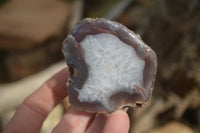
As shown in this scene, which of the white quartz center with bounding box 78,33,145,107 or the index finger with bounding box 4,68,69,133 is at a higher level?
the white quartz center with bounding box 78,33,145,107

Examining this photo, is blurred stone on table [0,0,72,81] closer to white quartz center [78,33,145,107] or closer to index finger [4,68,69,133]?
index finger [4,68,69,133]

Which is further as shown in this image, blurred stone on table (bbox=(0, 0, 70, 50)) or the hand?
blurred stone on table (bbox=(0, 0, 70, 50))

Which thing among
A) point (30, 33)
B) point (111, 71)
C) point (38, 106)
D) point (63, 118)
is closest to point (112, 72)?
point (111, 71)

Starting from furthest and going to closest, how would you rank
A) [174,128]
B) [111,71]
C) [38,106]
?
[174,128]
[38,106]
[111,71]

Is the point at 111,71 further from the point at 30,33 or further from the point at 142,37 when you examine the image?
the point at 30,33

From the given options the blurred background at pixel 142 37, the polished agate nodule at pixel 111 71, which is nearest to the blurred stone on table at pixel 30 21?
the blurred background at pixel 142 37

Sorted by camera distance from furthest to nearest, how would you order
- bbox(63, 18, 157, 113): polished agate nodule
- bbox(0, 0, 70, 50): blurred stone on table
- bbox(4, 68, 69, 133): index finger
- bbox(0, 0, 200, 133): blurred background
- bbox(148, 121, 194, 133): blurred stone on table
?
bbox(0, 0, 70, 50): blurred stone on table < bbox(148, 121, 194, 133): blurred stone on table < bbox(0, 0, 200, 133): blurred background < bbox(4, 68, 69, 133): index finger < bbox(63, 18, 157, 113): polished agate nodule

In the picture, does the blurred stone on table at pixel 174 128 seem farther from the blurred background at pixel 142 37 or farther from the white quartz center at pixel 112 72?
the white quartz center at pixel 112 72

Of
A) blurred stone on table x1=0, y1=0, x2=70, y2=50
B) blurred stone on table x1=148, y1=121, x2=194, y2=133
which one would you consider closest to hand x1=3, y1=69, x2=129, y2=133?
blurred stone on table x1=148, y1=121, x2=194, y2=133
